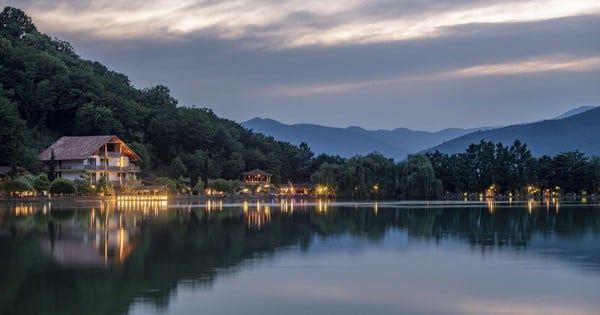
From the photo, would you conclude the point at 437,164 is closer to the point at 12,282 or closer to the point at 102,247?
the point at 102,247

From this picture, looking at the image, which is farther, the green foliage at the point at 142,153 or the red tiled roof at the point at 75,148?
the green foliage at the point at 142,153

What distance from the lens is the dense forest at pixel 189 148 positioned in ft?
240

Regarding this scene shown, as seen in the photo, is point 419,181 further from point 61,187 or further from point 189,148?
point 61,187

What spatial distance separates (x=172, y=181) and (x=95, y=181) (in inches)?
364

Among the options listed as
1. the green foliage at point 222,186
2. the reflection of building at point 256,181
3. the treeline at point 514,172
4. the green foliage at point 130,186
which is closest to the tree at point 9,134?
the green foliage at point 130,186

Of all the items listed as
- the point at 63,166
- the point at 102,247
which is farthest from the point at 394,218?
the point at 63,166

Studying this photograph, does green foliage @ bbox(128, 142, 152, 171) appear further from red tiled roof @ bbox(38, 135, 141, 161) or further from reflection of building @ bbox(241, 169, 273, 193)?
reflection of building @ bbox(241, 169, 273, 193)

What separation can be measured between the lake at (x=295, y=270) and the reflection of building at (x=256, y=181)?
5898 centimetres

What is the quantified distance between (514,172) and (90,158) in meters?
45.0

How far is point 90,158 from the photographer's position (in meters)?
66.9

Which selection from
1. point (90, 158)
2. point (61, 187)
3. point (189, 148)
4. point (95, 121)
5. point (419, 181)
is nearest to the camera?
point (61, 187)

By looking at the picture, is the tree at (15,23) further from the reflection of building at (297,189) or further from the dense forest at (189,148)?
the reflection of building at (297,189)

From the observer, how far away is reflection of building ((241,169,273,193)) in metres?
87.0

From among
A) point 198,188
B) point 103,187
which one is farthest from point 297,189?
point 103,187
